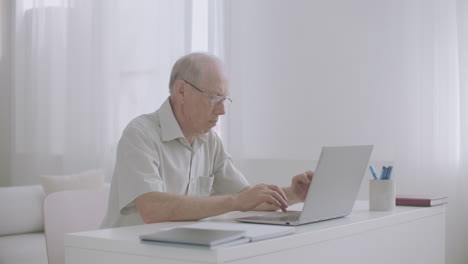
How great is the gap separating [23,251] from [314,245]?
102 inches

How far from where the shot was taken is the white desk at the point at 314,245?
1191mm

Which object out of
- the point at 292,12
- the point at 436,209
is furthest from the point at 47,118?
the point at 436,209

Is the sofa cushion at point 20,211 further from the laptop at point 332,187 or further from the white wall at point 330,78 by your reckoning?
the laptop at point 332,187

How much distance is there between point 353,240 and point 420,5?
6.38ft

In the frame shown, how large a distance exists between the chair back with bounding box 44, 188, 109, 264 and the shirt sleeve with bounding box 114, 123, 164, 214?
0.63 ft

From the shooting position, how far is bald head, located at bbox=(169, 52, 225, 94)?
2.11 meters

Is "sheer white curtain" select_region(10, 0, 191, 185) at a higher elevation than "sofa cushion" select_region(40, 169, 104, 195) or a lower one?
higher

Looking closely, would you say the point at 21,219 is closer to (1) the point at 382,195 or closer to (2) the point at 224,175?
(2) the point at 224,175

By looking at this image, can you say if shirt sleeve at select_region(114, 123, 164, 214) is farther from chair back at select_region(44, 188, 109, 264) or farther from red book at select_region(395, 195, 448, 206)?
red book at select_region(395, 195, 448, 206)

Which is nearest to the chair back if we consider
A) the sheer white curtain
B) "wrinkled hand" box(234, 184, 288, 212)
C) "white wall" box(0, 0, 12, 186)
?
"wrinkled hand" box(234, 184, 288, 212)

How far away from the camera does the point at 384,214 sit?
1796 mm

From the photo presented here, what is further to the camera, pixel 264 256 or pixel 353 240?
pixel 353 240

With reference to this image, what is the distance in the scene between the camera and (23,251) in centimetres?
357

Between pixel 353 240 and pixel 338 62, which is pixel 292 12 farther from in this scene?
pixel 353 240
